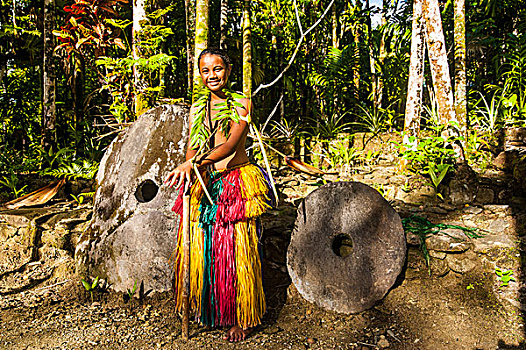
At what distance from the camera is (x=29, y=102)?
677 cm

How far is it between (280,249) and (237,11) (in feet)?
17.0

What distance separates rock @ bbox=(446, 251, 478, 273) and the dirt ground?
1.7 inches

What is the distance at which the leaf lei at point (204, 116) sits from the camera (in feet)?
6.18

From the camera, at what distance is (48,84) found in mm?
4336

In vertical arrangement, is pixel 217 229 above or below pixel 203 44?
below

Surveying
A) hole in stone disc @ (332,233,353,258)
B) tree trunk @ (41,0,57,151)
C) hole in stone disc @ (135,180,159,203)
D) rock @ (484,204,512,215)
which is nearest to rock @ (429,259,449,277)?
hole in stone disc @ (332,233,353,258)

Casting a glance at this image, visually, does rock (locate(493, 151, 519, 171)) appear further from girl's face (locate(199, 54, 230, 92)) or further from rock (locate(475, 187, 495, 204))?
girl's face (locate(199, 54, 230, 92))

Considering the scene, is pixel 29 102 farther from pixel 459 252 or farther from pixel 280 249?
pixel 459 252

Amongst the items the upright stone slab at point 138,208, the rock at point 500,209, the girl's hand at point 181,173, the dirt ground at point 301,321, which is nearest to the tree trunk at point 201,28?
the upright stone slab at point 138,208

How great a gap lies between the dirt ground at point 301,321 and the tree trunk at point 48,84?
7.93 feet

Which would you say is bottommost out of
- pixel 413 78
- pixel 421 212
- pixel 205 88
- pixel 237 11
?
pixel 421 212

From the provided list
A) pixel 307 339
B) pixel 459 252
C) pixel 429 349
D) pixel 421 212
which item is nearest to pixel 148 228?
pixel 307 339

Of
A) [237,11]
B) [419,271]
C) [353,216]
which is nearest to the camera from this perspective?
[353,216]

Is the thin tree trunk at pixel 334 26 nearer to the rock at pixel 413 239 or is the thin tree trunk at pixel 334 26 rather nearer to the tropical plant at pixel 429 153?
the tropical plant at pixel 429 153
